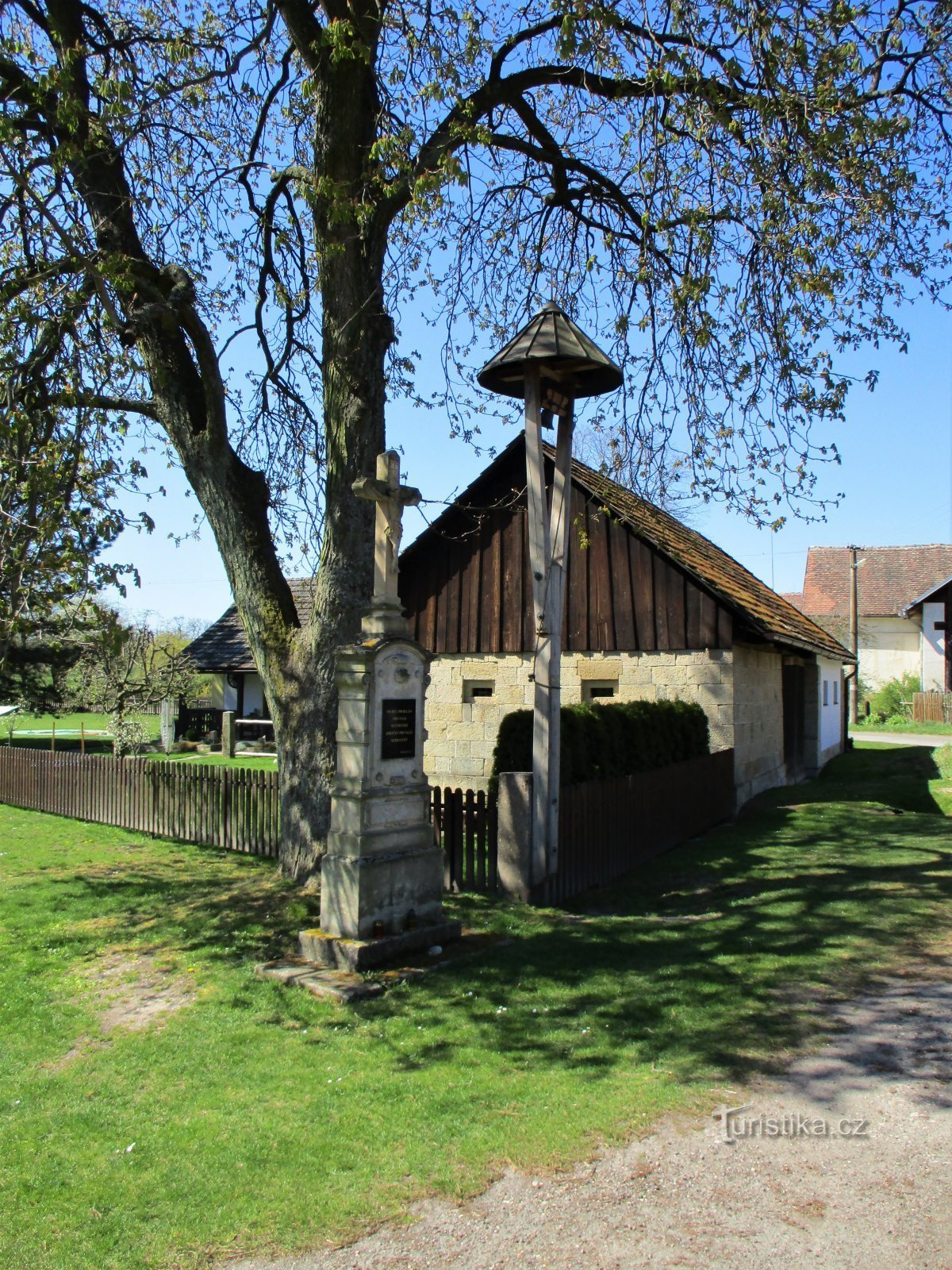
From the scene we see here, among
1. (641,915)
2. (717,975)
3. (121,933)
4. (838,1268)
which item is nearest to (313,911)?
(121,933)

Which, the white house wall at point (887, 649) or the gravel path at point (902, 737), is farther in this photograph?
the white house wall at point (887, 649)

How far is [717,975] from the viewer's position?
261 inches

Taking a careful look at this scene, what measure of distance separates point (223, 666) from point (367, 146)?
2344 cm

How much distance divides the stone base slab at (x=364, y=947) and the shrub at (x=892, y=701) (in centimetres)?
3808

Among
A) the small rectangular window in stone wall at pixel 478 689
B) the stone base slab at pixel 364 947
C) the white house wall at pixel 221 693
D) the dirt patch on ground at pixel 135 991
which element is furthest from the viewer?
the white house wall at pixel 221 693

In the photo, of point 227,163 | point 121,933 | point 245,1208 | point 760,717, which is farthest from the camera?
Answer: point 760,717

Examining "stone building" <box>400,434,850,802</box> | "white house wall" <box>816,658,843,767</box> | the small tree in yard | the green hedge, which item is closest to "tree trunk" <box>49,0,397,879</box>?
the green hedge

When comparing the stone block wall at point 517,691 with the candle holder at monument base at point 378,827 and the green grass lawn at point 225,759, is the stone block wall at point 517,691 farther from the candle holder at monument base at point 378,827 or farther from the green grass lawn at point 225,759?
the green grass lawn at point 225,759

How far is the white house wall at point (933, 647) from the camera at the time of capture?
42.6m

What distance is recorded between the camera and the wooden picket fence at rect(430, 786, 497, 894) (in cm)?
929

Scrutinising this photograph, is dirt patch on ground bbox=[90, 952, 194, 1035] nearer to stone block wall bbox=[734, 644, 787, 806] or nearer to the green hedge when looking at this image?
the green hedge

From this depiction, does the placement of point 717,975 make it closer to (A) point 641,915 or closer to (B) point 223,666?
(A) point 641,915

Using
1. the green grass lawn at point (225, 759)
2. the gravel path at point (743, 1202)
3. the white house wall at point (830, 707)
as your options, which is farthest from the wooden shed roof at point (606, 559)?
the gravel path at point (743, 1202)

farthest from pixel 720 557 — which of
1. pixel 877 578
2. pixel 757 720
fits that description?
pixel 877 578
